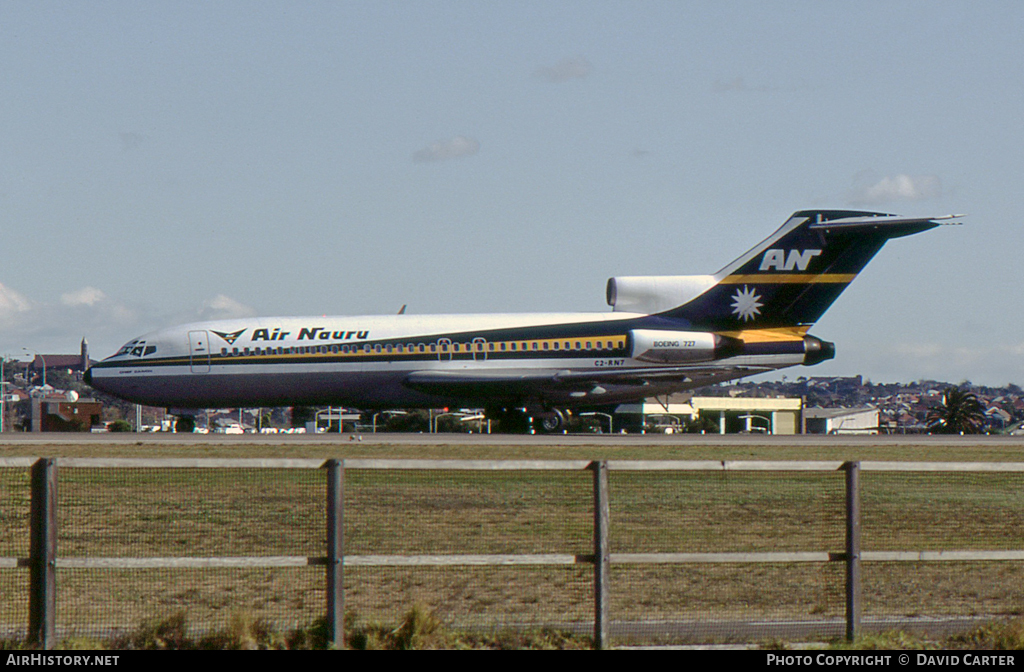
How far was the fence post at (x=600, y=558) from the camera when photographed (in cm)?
894

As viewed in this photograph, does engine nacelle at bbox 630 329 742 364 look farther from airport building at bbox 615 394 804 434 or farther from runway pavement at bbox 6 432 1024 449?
airport building at bbox 615 394 804 434

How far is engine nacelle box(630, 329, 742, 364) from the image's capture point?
4122 cm

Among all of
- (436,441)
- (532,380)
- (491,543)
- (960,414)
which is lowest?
(960,414)

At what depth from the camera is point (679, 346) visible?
1634 inches

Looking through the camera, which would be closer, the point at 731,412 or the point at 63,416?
the point at 63,416

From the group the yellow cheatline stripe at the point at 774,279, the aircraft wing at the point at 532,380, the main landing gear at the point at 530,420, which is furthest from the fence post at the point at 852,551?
the yellow cheatline stripe at the point at 774,279

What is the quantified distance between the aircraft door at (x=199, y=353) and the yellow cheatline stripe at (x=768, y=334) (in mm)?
17773

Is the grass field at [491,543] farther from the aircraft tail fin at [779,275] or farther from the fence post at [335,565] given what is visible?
the aircraft tail fin at [779,275]

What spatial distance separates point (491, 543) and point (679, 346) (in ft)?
103

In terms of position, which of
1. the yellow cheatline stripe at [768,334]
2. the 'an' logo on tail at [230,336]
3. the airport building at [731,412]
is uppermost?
the yellow cheatline stripe at [768,334]

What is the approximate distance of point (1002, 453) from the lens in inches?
1235

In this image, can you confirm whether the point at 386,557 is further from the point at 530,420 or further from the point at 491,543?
the point at 530,420

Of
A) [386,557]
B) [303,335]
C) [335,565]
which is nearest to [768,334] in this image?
[303,335]
